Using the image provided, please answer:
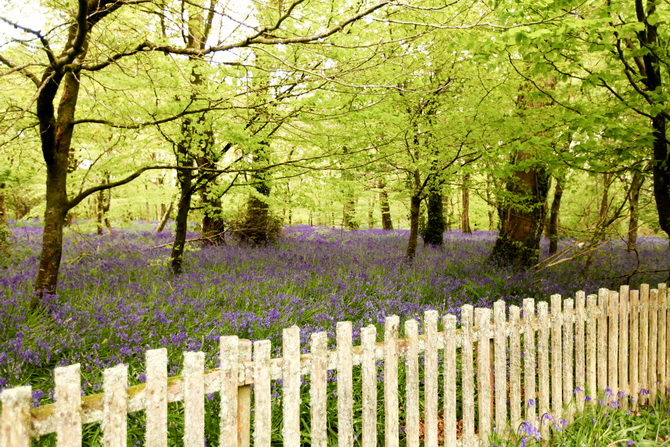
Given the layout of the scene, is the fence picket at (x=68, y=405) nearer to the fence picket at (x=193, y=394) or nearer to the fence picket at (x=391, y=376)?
the fence picket at (x=193, y=394)

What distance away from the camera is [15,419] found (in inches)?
60.2

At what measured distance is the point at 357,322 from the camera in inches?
211

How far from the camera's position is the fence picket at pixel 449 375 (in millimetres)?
2906

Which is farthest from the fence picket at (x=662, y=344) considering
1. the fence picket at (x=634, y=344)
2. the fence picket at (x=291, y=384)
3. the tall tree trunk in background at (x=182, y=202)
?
the tall tree trunk in background at (x=182, y=202)

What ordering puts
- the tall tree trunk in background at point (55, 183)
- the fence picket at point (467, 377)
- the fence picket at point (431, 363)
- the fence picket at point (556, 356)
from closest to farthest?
the fence picket at point (431, 363) < the fence picket at point (467, 377) < the fence picket at point (556, 356) < the tall tree trunk in background at point (55, 183)

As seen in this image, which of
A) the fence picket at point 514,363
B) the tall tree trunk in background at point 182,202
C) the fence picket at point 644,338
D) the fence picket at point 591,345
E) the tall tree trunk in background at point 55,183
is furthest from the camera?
the tall tree trunk in background at point 182,202

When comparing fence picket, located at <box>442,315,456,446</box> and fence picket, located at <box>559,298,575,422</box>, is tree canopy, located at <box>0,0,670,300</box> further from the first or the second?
fence picket, located at <box>559,298,575,422</box>

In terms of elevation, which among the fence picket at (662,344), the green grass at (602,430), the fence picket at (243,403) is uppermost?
the fence picket at (243,403)

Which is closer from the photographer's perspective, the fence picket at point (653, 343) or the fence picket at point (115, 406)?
the fence picket at point (115, 406)

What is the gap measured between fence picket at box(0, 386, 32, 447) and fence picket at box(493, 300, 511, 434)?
2.92 metres

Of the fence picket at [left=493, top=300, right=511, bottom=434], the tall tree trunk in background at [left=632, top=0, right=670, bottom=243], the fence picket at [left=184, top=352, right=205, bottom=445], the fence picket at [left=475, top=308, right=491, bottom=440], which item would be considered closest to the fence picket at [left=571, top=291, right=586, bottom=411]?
the fence picket at [left=493, top=300, right=511, bottom=434]

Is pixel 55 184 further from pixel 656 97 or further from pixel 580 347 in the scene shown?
pixel 656 97

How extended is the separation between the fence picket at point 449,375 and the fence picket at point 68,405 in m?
2.22

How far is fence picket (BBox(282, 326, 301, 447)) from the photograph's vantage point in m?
2.22
